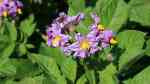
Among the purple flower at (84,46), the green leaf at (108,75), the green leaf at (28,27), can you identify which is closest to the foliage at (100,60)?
the green leaf at (108,75)

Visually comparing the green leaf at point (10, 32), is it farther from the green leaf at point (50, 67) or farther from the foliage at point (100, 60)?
the green leaf at point (50, 67)

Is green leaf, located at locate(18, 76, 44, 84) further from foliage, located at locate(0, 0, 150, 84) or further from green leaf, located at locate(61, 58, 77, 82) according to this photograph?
green leaf, located at locate(61, 58, 77, 82)

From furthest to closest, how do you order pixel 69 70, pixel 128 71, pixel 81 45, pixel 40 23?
pixel 40 23, pixel 128 71, pixel 69 70, pixel 81 45

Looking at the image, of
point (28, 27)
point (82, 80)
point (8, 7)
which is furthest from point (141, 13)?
point (8, 7)

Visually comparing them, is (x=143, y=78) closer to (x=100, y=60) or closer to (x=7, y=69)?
(x=100, y=60)

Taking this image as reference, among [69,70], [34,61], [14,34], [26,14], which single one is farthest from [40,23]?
[69,70]

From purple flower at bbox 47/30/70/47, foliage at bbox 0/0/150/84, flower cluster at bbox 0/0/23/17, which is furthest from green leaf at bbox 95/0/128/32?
flower cluster at bbox 0/0/23/17

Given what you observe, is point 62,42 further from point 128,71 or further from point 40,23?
point 40,23
